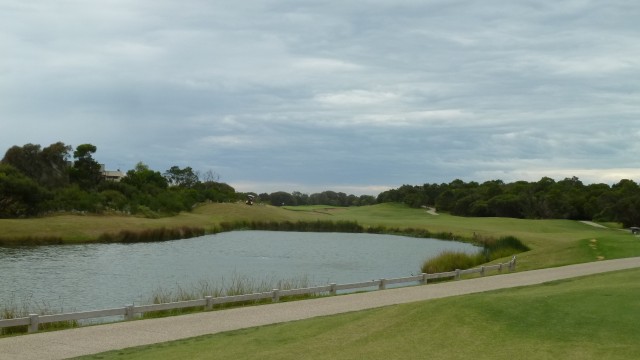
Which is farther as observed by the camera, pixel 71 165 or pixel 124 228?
pixel 71 165

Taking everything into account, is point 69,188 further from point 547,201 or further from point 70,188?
point 547,201

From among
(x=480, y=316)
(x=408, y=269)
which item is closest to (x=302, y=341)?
(x=480, y=316)

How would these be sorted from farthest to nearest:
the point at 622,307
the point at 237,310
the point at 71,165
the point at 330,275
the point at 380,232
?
the point at 71,165 → the point at 380,232 → the point at 330,275 → the point at 237,310 → the point at 622,307

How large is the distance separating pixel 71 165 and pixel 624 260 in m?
82.4

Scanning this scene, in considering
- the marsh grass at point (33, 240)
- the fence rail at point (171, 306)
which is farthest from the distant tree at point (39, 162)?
the fence rail at point (171, 306)

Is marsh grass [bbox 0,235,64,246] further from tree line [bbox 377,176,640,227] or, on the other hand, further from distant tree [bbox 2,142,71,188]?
tree line [bbox 377,176,640,227]

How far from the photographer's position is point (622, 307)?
50.2 ft

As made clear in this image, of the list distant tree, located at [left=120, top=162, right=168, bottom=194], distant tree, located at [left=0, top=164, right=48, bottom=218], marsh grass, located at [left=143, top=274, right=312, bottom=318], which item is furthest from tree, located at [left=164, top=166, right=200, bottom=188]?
marsh grass, located at [left=143, top=274, right=312, bottom=318]

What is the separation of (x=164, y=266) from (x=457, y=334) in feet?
94.1

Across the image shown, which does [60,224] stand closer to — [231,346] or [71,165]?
[71,165]

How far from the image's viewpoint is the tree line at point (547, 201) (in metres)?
85.8

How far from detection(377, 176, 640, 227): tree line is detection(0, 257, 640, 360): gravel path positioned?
63416 mm

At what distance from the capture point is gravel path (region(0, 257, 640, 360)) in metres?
14.2

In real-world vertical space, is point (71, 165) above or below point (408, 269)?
above
